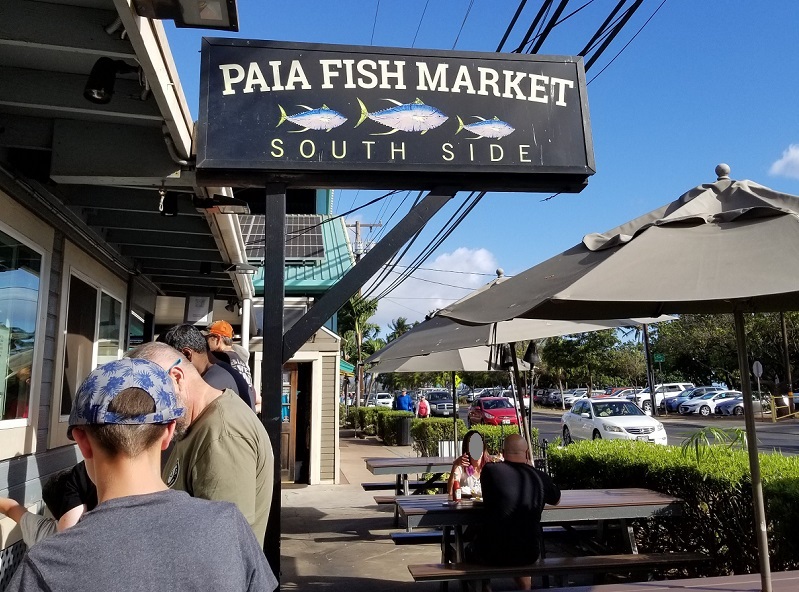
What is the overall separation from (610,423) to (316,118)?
17.3 metres

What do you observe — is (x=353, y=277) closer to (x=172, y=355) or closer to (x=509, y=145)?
(x=509, y=145)

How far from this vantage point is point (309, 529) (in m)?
8.20

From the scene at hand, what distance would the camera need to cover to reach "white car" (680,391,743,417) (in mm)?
35000

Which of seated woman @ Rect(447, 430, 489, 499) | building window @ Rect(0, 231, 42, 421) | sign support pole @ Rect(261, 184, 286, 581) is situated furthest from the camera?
seated woman @ Rect(447, 430, 489, 499)

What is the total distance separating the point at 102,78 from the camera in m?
3.16

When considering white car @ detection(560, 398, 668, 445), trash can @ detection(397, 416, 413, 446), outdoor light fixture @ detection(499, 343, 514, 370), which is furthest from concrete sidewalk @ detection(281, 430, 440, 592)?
white car @ detection(560, 398, 668, 445)

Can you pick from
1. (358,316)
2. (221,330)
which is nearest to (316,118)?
(221,330)

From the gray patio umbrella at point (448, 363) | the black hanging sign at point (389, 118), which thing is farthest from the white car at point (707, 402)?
the black hanging sign at point (389, 118)

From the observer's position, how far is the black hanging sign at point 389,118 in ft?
12.3

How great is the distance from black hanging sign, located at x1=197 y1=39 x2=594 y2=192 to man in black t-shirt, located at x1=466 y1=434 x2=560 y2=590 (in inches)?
76.4

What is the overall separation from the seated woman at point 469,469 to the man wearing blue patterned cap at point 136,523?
4118 mm

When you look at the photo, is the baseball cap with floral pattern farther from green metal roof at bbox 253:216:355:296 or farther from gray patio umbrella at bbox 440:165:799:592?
green metal roof at bbox 253:216:355:296

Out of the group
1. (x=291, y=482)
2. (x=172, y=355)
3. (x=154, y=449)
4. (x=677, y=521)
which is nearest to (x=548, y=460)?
(x=677, y=521)

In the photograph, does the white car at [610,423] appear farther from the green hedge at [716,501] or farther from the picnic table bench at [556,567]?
the picnic table bench at [556,567]
